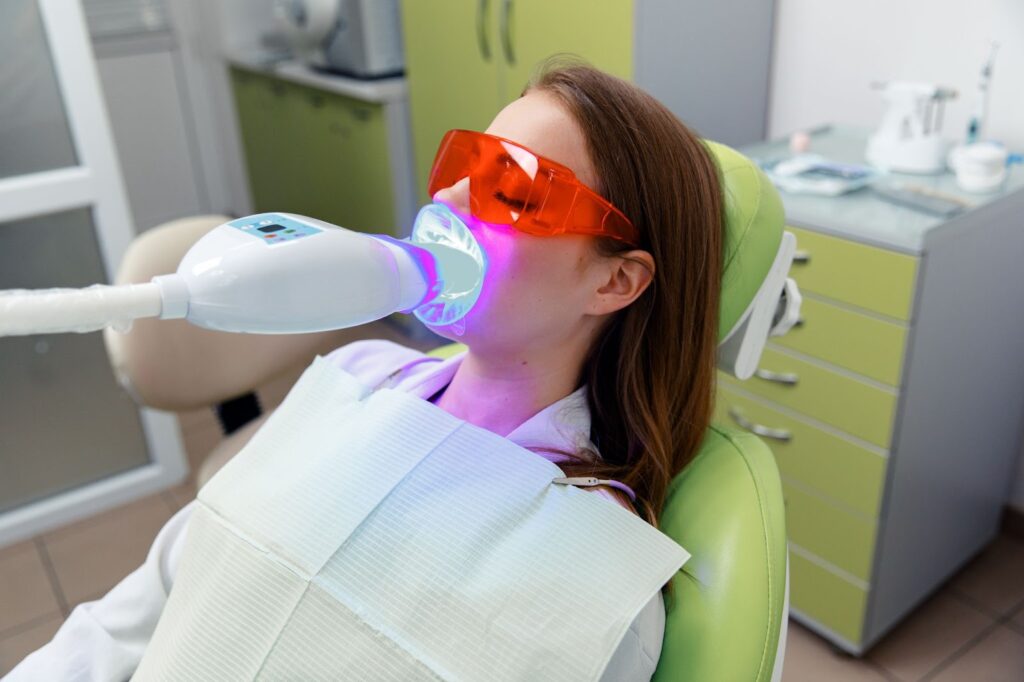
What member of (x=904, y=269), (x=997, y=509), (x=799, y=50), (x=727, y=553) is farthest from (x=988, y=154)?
(x=727, y=553)

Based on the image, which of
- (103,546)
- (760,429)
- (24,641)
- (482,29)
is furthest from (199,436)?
(760,429)

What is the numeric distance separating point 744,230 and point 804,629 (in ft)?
4.31

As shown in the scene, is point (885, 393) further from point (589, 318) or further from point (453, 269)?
point (453, 269)

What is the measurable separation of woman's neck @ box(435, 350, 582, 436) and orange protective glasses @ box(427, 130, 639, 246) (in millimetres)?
171

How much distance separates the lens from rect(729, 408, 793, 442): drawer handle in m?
1.82

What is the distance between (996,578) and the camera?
209 centimetres

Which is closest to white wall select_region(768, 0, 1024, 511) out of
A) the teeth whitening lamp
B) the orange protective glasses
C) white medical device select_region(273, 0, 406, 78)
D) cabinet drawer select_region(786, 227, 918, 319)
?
cabinet drawer select_region(786, 227, 918, 319)

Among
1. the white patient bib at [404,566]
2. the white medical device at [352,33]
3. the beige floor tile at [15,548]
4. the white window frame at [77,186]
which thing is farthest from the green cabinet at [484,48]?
the beige floor tile at [15,548]

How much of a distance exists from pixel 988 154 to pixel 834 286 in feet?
1.38

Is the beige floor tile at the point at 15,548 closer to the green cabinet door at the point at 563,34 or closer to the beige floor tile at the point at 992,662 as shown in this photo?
the green cabinet door at the point at 563,34

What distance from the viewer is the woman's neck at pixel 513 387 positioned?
99cm

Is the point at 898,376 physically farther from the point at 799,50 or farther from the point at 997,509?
the point at 799,50

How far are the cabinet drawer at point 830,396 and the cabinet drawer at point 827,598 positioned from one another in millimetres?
337

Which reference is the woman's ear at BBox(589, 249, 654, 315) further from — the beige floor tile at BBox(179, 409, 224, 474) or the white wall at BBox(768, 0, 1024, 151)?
the beige floor tile at BBox(179, 409, 224, 474)
